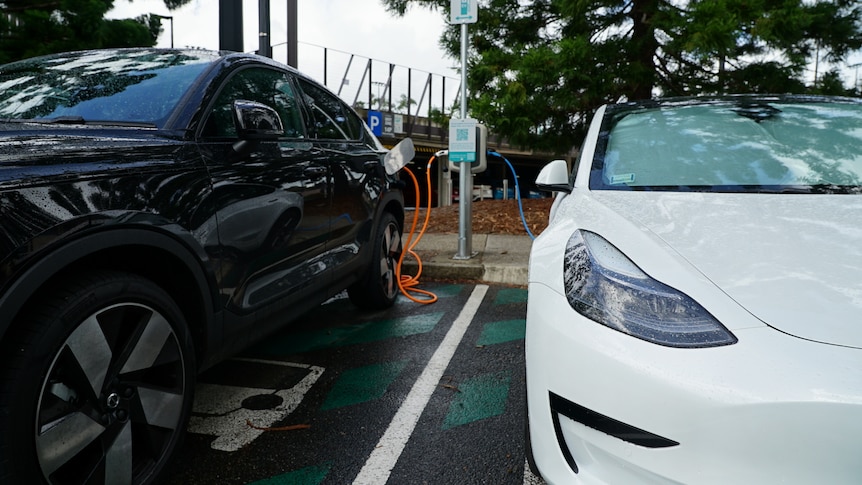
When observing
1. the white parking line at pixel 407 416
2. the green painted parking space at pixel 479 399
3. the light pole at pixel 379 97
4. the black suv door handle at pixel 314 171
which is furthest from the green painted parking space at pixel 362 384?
the light pole at pixel 379 97

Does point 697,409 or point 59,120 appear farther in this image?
point 59,120

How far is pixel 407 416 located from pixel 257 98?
5.32 ft

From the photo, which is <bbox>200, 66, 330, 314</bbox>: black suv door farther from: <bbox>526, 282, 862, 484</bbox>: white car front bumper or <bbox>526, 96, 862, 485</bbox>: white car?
<bbox>526, 282, 862, 484</bbox>: white car front bumper

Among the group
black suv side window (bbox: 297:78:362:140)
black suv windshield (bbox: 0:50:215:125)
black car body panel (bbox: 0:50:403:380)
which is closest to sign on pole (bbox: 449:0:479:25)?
black suv side window (bbox: 297:78:362:140)

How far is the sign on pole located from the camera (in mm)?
5363

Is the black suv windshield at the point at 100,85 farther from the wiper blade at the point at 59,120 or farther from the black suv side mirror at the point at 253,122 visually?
the black suv side mirror at the point at 253,122

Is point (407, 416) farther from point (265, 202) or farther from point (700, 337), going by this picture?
point (700, 337)

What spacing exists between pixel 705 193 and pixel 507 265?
3.32 metres

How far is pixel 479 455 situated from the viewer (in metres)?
2.17

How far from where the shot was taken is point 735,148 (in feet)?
8.07

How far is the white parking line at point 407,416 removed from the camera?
80.5 inches

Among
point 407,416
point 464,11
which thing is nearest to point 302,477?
point 407,416

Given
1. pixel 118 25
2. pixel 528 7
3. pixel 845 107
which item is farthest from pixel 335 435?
pixel 528 7

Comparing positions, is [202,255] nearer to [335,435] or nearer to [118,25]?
[335,435]
